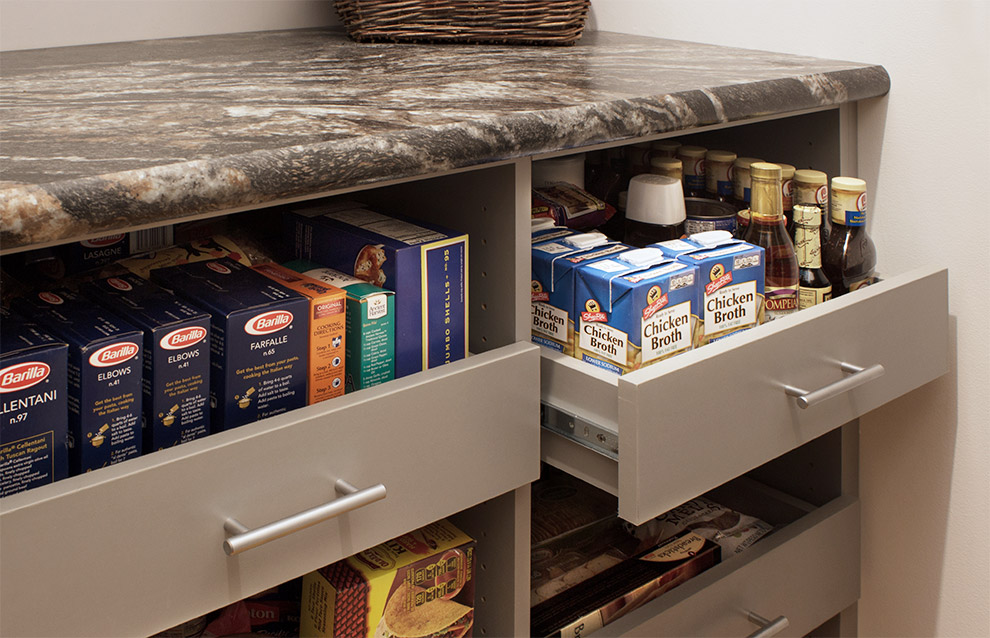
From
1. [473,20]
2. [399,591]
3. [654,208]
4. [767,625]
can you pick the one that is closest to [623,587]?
[767,625]

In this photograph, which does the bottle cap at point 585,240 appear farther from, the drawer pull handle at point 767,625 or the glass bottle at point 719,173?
the drawer pull handle at point 767,625

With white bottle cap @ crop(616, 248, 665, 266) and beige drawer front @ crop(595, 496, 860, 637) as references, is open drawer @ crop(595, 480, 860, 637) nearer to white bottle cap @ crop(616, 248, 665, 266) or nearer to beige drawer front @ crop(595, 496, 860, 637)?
beige drawer front @ crop(595, 496, 860, 637)

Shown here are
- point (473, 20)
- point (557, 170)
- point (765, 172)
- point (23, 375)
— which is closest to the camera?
point (23, 375)

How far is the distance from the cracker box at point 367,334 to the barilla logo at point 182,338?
0.14 metres

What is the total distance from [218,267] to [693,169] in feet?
1.96

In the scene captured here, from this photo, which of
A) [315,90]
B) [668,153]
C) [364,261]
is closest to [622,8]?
[668,153]

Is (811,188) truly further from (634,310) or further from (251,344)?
(251,344)

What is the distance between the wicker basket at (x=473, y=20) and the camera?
1299 mm

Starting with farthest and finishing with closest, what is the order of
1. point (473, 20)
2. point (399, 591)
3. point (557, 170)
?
point (473, 20)
point (557, 170)
point (399, 591)

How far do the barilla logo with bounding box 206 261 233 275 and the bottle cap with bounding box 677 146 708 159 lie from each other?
589 mm

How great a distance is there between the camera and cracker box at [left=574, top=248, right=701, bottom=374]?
2.75ft

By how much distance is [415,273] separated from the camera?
2.70ft

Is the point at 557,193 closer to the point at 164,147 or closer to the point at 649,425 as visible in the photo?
the point at 649,425

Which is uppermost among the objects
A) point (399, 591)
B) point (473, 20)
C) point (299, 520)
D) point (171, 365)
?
point (473, 20)
